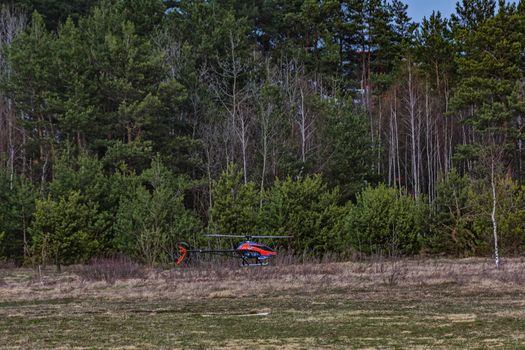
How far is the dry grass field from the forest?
208 inches

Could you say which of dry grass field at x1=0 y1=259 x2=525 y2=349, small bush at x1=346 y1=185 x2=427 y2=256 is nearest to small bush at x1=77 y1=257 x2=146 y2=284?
dry grass field at x1=0 y1=259 x2=525 y2=349

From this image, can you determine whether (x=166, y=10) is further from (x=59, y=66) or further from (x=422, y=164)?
(x=422, y=164)

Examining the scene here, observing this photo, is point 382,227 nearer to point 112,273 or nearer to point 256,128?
point 112,273

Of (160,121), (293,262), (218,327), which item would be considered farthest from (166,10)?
→ (218,327)

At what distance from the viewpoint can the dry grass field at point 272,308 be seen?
12086 millimetres

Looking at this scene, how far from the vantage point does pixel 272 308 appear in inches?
657

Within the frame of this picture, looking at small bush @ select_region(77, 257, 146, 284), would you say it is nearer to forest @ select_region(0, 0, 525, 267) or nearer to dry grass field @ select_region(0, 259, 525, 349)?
dry grass field @ select_region(0, 259, 525, 349)

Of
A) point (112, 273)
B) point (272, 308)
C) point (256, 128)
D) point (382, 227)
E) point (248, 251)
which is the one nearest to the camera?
point (272, 308)

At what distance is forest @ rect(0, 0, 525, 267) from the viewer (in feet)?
108

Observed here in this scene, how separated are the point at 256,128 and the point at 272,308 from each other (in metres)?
33.3

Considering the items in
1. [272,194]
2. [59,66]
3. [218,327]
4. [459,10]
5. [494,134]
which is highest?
[459,10]

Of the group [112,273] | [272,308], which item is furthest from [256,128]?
[272,308]

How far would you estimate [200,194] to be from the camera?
4853cm

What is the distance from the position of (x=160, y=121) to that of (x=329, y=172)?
10.8 meters
